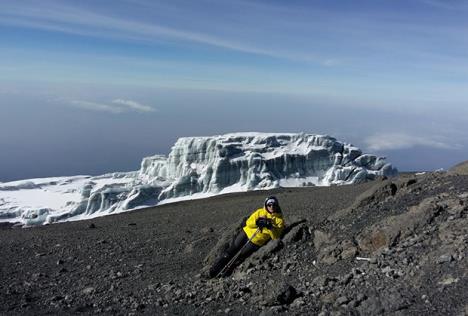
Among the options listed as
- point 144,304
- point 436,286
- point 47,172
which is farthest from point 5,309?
point 47,172

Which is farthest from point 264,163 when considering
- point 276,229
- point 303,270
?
point 303,270

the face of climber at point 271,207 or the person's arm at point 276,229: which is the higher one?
the face of climber at point 271,207

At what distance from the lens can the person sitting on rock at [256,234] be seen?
944 centimetres

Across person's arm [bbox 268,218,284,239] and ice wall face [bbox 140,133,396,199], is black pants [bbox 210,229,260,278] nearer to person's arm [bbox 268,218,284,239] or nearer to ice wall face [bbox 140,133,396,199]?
person's arm [bbox 268,218,284,239]

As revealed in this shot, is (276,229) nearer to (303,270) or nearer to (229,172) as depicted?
(303,270)

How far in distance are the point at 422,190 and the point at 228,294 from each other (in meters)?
4.61

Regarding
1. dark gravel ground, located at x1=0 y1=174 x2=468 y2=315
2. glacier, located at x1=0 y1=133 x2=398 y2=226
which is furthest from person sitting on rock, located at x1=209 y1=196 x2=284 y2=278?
glacier, located at x1=0 y1=133 x2=398 y2=226

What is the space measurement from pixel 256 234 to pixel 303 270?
4.90 feet

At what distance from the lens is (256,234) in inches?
378

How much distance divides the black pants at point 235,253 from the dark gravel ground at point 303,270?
24cm

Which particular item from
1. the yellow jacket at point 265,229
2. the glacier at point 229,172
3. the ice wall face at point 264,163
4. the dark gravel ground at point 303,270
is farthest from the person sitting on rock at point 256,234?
the ice wall face at point 264,163

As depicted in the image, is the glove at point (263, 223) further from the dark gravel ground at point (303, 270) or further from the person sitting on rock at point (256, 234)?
the dark gravel ground at point (303, 270)

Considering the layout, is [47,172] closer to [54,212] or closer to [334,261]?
[54,212]

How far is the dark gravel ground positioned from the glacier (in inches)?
858
